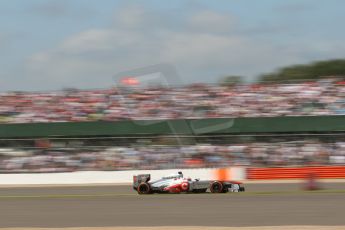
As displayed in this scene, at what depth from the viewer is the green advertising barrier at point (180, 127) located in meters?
23.7

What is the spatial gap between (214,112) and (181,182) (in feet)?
30.8

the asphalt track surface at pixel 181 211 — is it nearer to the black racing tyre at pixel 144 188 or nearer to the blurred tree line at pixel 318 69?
the black racing tyre at pixel 144 188

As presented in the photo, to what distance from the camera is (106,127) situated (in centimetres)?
2564

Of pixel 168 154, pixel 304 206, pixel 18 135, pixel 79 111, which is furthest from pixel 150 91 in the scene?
pixel 304 206

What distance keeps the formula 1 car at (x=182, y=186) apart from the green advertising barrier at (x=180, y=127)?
319 inches

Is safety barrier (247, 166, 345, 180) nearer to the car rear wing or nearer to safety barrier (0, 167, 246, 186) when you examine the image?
safety barrier (0, 167, 246, 186)

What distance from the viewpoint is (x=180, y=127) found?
2431 cm

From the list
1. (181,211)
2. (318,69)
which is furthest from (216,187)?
(318,69)

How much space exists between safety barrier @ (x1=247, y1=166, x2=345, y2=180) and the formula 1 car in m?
6.27

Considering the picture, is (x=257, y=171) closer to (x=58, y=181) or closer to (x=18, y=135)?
(x=58, y=181)

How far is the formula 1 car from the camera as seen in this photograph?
14992 millimetres

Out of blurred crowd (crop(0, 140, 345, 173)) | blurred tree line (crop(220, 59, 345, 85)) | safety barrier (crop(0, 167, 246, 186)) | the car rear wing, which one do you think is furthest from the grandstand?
blurred tree line (crop(220, 59, 345, 85))

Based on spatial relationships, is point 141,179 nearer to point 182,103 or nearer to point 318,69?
point 182,103

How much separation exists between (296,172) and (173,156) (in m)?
4.66
